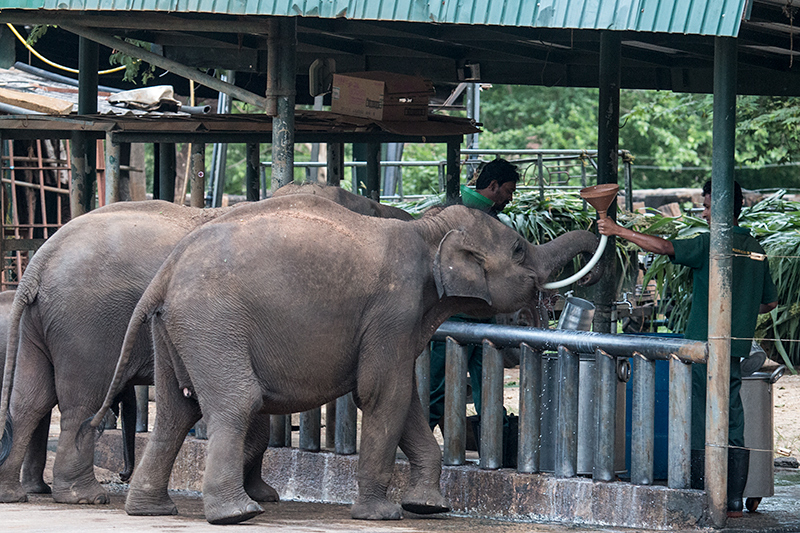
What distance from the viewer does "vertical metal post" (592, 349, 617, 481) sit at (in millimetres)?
5879

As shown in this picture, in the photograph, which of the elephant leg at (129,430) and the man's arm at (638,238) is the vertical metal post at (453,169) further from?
the elephant leg at (129,430)

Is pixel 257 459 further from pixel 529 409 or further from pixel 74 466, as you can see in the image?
pixel 529 409

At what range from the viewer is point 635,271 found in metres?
13.2

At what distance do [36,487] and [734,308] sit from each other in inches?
162

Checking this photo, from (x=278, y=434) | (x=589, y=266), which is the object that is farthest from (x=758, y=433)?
(x=278, y=434)

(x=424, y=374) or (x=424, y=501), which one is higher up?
(x=424, y=374)

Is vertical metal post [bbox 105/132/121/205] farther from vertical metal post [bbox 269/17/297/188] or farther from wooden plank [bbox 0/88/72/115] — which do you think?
vertical metal post [bbox 269/17/297/188]

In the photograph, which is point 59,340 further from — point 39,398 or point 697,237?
→ point 697,237

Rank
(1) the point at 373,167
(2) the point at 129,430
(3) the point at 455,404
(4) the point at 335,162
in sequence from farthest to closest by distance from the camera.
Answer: (4) the point at 335,162 → (1) the point at 373,167 → (2) the point at 129,430 → (3) the point at 455,404

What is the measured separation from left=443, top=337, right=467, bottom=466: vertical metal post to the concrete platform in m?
0.10

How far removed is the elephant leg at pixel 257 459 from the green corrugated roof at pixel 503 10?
2.19 meters

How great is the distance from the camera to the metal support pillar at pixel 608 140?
302 inches

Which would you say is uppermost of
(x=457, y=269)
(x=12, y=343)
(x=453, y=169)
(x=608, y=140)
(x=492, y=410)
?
(x=608, y=140)

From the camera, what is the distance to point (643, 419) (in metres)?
5.83
